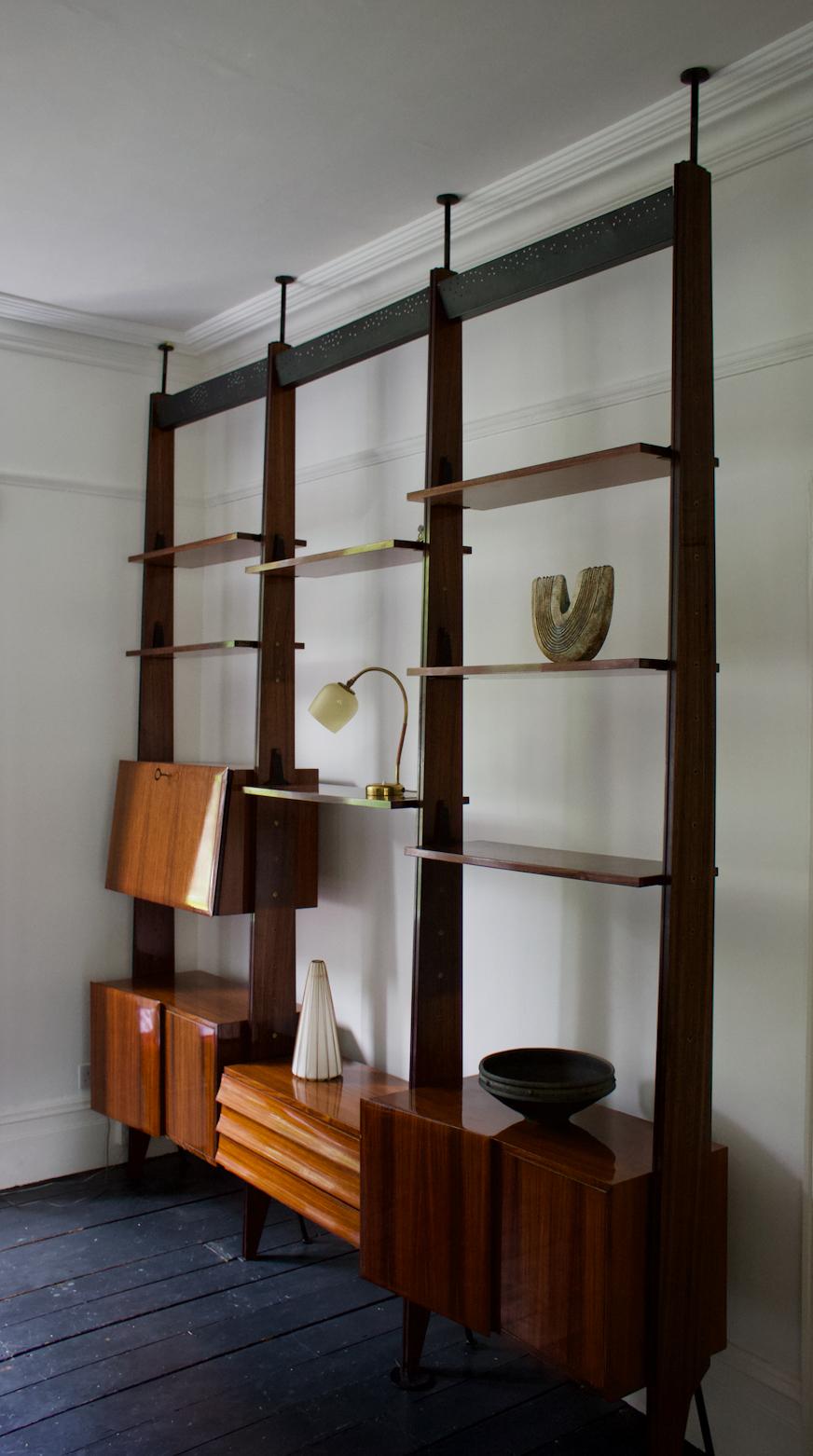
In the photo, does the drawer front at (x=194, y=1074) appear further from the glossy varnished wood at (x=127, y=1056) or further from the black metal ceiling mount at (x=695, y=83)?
the black metal ceiling mount at (x=695, y=83)

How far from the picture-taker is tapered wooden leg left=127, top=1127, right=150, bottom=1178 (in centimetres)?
380

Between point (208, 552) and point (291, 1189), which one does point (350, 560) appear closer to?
point (208, 552)

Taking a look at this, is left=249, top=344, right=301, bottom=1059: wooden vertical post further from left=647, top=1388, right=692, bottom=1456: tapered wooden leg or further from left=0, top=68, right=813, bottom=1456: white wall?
left=647, top=1388, right=692, bottom=1456: tapered wooden leg

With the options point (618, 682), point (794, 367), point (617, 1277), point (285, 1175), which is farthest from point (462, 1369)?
point (794, 367)

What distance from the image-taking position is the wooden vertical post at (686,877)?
213 cm

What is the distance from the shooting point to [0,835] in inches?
149

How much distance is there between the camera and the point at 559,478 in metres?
2.43

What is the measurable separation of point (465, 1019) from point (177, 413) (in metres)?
2.30

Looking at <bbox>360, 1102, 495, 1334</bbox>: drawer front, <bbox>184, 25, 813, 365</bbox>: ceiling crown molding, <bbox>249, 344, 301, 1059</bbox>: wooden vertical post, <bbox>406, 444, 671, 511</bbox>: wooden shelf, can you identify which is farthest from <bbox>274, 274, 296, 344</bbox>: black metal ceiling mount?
<bbox>360, 1102, 495, 1334</bbox>: drawer front

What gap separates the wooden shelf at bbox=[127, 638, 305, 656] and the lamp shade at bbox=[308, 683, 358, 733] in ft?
1.38

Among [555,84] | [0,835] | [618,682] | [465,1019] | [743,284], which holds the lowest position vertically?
→ [465,1019]

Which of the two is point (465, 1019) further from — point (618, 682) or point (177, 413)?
point (177, 413)

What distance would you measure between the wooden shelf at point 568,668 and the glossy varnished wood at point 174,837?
41.3 inches

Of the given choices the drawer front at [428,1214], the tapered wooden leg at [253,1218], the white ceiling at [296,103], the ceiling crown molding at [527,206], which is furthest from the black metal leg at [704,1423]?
the white ceiling at [296,103]
